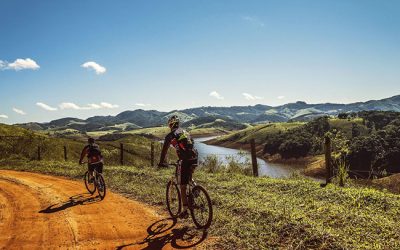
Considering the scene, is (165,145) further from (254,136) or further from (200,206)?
(254,136)

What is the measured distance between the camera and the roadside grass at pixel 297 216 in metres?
7.16

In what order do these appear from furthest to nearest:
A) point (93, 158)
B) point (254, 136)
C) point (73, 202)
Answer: point (254, 136) < point (93, 158) < point (73, 202)

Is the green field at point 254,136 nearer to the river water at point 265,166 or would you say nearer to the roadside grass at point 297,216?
the river water at point 265,166

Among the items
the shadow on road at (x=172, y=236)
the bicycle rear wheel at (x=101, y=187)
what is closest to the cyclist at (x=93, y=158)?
the bicycle rear wheel at (x=101, y=187)

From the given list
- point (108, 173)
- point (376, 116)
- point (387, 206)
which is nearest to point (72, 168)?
point (108, 173)

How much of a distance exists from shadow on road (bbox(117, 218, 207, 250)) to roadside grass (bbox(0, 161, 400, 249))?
1.48 feet

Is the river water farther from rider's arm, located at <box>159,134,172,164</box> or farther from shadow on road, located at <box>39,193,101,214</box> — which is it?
rider's arm, located at <box>159,134,172,164</box>

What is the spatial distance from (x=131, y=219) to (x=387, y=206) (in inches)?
287

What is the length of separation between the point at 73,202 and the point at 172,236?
19.5ft

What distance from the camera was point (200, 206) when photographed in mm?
8672

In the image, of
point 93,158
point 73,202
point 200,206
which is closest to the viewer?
point 200,206

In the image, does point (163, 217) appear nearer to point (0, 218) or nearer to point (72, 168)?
point (0, 218)

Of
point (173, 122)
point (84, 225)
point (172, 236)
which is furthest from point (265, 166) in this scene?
point (173, 122)

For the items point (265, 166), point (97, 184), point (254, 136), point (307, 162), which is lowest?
point (307, 162)
